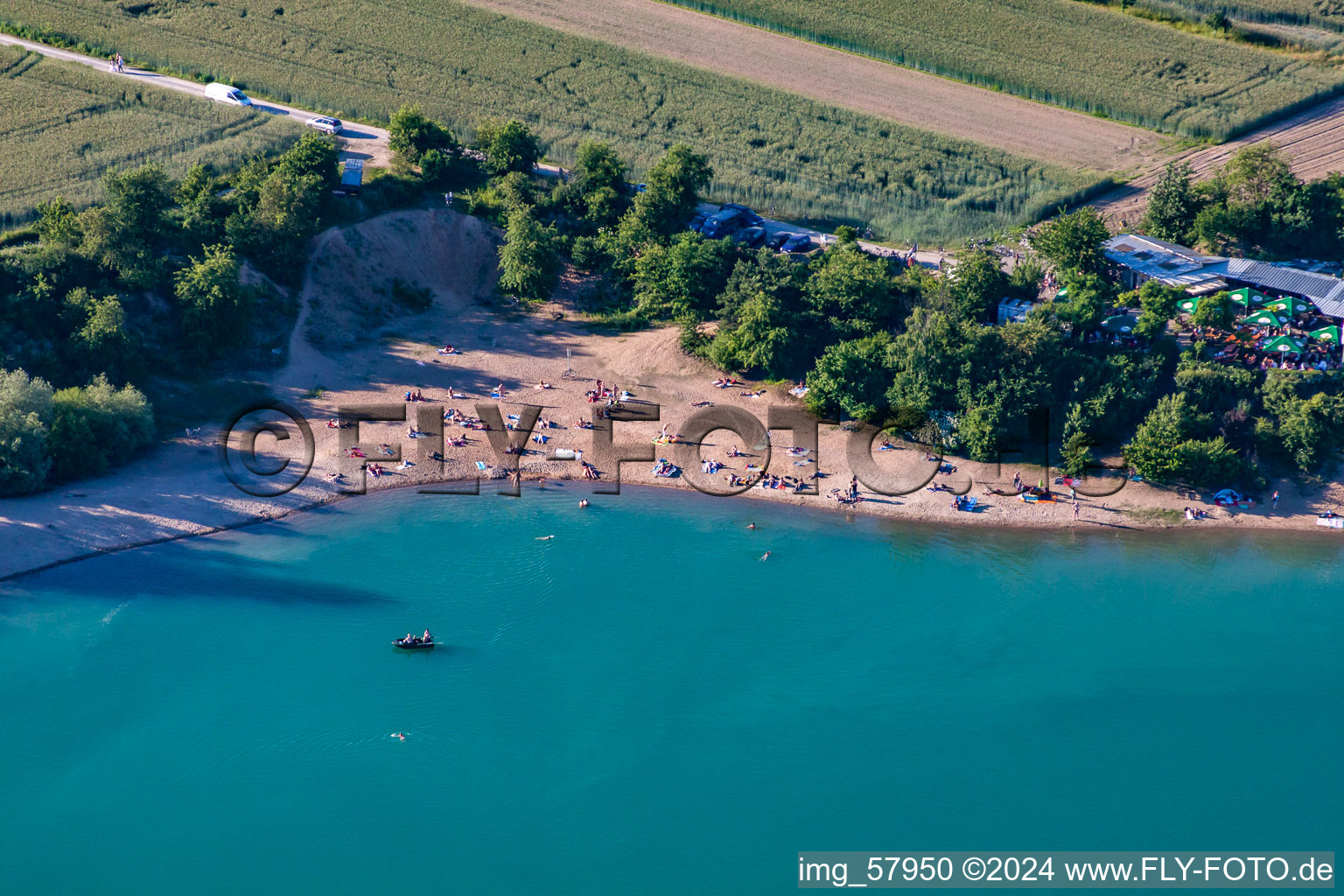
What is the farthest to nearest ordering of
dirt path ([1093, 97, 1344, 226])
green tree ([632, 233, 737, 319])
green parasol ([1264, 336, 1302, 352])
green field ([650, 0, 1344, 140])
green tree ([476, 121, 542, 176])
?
1. green field ([650, 0, 1344, 140])
2. dirt path ([1093, 97, 1344, 226])
3. green tree ([476, 121, 542, 176])
4. green tree ([632, 233, 737, 319])
5. green parasol ([1264, 336, 1302, 352])

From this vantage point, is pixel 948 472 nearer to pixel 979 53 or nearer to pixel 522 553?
pixel 522 553

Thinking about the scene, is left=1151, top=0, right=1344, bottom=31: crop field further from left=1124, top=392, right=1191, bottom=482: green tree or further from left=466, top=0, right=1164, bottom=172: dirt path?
left=1124, top=392, right=1191, bottom=482: green tree

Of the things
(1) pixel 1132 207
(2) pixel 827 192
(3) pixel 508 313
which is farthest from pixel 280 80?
(1) pixel 1132 207

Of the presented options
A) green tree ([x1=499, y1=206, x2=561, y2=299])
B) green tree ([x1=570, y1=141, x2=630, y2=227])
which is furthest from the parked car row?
green tree ([x1=499, y1=206, x2=561, y2=299])

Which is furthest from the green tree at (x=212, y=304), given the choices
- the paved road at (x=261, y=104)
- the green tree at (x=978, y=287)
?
the green tree at (x=978, y=287)

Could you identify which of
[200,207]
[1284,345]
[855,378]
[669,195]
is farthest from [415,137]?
[1284,345]

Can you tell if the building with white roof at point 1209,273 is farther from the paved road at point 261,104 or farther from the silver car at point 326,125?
the silver car at point 326,125
